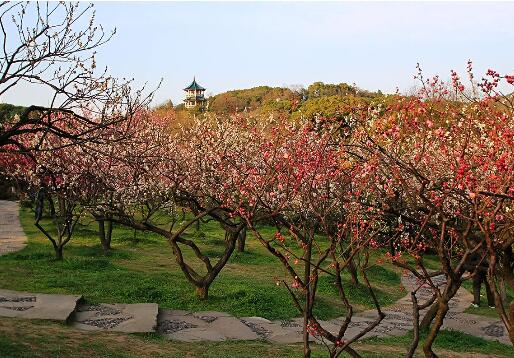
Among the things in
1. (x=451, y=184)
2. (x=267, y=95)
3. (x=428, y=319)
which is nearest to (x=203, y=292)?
(x=428, y=319)

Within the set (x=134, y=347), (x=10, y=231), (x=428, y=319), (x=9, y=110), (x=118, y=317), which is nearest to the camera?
(x=134, y=347)

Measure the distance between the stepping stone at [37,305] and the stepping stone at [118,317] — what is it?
0.96ft

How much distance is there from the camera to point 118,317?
12.9m

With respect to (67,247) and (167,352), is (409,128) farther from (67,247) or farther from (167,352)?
(67,247)

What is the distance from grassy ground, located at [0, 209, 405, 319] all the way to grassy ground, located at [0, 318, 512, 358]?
279 cm

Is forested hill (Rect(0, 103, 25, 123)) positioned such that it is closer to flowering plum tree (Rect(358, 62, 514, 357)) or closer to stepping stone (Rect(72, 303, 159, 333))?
stepping stone (Rect(72, 303, 159, 333))

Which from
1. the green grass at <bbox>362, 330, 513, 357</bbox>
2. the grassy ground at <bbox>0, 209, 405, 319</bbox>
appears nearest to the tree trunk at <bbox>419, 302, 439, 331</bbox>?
the green grass at <bbox>362, 330, 513, 357</bbox>

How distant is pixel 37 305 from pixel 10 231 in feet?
56.6

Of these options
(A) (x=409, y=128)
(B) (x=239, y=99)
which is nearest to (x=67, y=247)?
(A) (x=409, y=128)

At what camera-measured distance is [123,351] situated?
10164 millimetres

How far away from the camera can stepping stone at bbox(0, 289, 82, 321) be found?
12.1 meters

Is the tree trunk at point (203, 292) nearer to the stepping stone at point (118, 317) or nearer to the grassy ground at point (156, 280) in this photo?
the grassy ground at point (156, 280)

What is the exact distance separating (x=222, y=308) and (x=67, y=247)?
11188 mm

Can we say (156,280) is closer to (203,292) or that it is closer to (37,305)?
(203,292)
